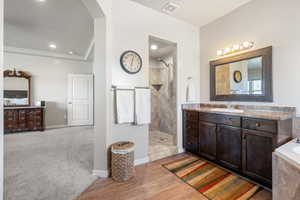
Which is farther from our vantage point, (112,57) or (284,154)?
(112,57)

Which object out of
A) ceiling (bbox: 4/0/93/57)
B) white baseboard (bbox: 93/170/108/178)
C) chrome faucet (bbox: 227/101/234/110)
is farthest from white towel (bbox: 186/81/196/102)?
ceiling (bbox: 4/0/93/57)

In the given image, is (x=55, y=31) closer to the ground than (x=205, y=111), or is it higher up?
higher up

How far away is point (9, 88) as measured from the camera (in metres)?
4.54

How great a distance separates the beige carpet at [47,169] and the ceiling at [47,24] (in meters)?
2.73

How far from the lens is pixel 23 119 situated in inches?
173

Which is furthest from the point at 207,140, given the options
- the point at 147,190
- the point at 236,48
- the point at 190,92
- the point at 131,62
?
the point at 131,62

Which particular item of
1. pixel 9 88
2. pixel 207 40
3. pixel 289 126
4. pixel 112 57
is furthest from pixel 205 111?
pixel 9 88

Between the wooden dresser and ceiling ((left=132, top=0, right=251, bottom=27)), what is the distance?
4.62 m

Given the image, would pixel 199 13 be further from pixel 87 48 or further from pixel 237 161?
pixel 87 48

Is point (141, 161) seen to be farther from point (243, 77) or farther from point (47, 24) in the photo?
point (47, 24)

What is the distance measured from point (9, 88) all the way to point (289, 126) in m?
6.95

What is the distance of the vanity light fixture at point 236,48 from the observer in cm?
230

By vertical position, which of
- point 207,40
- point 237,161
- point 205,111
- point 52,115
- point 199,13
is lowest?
point 237,161

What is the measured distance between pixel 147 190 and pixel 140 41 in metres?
2.22
